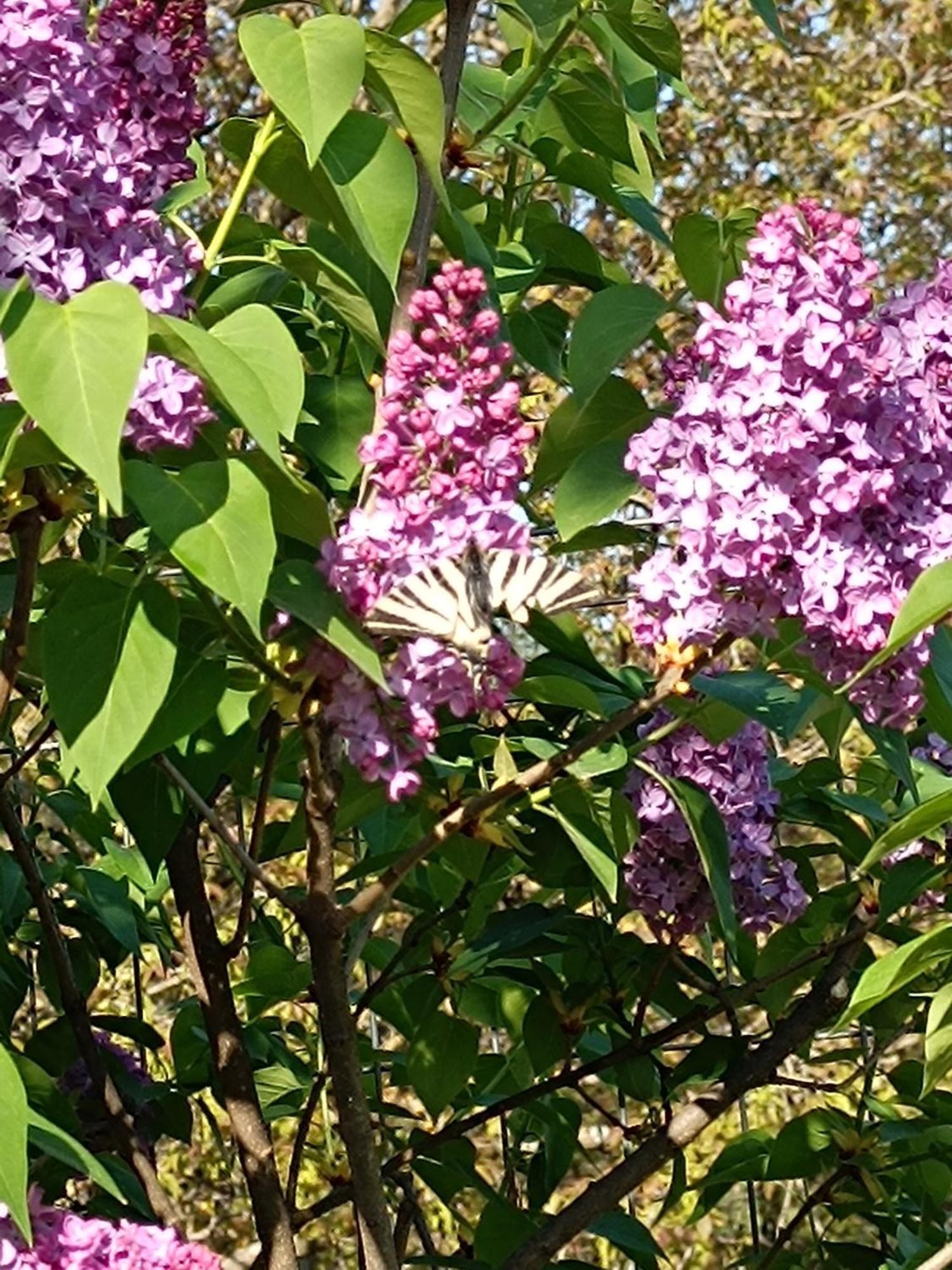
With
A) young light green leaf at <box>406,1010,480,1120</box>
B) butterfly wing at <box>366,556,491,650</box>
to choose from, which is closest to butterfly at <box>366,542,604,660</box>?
butterfly wing at <box>366,556,491,650</box>

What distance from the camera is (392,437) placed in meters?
1.10

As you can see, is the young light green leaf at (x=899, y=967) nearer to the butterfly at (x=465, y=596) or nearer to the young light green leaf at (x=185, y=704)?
the butterfly at (x=465, y=596)

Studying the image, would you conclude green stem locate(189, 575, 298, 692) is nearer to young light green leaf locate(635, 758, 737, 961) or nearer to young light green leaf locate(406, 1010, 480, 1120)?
young light green leaf locate(635, 758, 737, 961)

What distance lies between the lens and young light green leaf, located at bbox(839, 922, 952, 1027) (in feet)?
3.67

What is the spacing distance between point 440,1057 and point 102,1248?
0.66 m

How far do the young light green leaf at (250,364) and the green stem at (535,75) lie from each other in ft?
1.15

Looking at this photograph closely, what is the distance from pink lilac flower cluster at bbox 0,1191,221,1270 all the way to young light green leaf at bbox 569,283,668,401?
56 centimetres

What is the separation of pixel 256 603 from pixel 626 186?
2.79 feet

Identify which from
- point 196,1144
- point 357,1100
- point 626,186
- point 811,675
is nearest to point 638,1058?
point 357,1100

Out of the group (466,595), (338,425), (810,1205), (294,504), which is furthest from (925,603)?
(810,1205)

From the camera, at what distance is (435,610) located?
42.4 inches

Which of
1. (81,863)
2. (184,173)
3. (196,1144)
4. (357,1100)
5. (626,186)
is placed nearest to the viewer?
(184,173)

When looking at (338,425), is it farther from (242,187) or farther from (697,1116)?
(697,1116)

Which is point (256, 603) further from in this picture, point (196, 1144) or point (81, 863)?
point (196, 1144)
